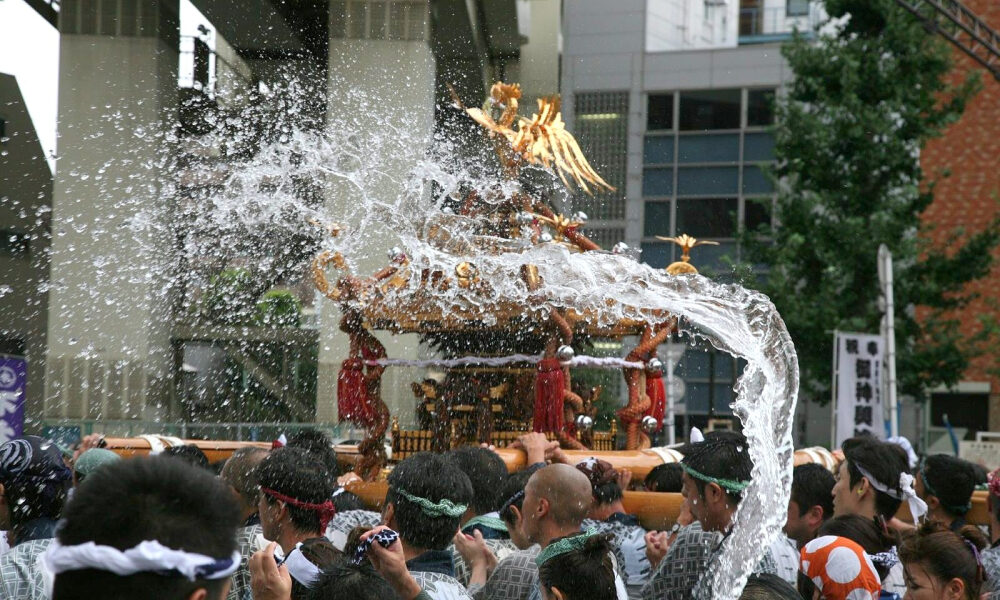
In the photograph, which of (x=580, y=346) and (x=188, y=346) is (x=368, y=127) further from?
(x=580, y=346)

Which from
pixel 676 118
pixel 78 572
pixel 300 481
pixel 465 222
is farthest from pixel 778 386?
pixel 676 118

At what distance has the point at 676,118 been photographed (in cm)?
1994

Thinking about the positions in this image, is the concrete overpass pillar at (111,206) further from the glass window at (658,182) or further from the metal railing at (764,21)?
the metal railing at (764,21)

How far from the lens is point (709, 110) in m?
20.2

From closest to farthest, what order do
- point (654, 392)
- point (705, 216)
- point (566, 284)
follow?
point (566, 284), point (654, 392), point (705, 216)

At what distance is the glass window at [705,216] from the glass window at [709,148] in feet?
2.65

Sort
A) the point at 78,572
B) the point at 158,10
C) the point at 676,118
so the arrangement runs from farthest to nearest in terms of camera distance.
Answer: the point at 676,118 → the point at 158,10 → the point at 78,572

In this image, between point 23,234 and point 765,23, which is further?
point 765,23

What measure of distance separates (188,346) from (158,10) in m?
3.95

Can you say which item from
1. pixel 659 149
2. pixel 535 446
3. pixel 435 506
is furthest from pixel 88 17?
pixel 435 506

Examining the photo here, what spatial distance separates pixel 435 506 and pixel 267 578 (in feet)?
2.06

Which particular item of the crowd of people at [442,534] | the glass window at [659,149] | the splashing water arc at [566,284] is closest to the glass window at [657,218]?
the glass window at [659,149]

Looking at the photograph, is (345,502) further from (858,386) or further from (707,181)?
(707,181)

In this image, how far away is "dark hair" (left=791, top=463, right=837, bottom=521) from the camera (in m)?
4.06
